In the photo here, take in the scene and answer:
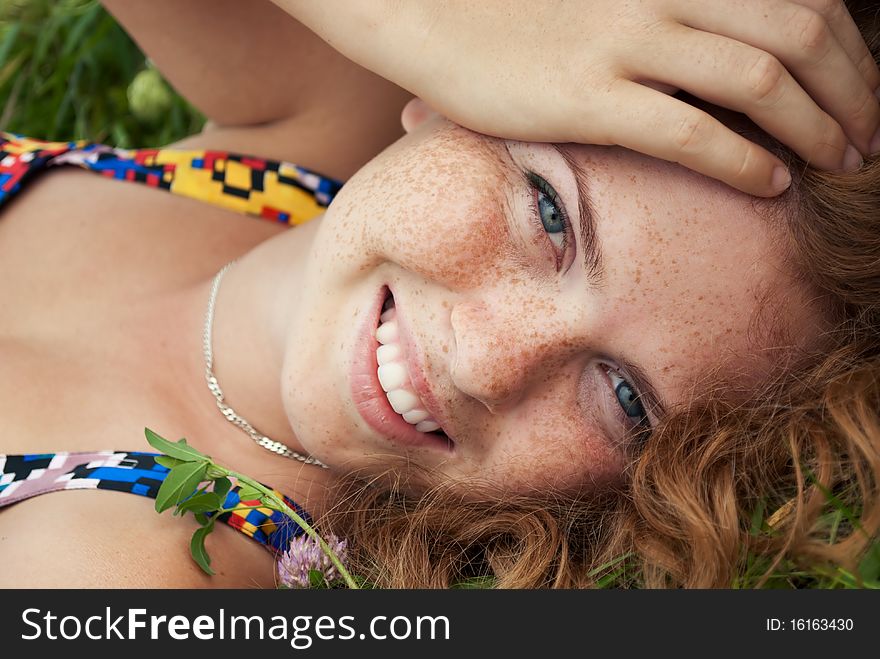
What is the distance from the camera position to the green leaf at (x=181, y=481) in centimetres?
141

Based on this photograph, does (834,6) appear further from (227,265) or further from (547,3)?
(227,265)

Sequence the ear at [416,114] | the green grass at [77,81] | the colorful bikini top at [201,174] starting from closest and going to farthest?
the ear at [416,114] → the colorful bikini top at [201,174] → the green grass at [77,81]

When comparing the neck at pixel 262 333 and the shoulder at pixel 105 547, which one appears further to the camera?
the neck at pixel 262 333

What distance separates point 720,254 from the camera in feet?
4.58

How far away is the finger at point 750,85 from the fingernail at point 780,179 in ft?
0.15

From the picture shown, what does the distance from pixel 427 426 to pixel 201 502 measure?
40 centimetres

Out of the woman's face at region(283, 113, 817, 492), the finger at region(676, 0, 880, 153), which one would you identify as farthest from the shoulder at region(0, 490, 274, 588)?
the finger at region(676, 0, 880, 153)

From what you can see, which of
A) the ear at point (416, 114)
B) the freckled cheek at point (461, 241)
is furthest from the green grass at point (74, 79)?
the freckled cheek at point (461, 241)

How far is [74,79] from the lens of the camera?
3.43 m

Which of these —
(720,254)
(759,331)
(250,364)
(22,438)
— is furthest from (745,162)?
(22,438)

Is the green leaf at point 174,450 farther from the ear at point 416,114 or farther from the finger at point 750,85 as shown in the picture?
the finger at point 750,85

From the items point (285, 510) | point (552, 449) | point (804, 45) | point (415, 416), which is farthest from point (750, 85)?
point (285, 510)

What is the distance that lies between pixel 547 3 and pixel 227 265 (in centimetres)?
96

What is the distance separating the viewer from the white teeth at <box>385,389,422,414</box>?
60.9 inches
